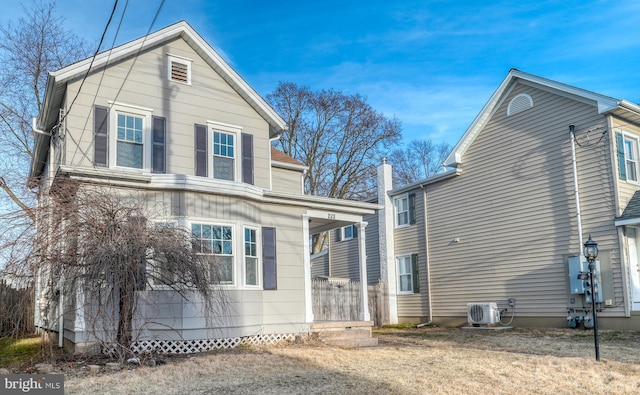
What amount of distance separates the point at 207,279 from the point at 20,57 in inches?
668

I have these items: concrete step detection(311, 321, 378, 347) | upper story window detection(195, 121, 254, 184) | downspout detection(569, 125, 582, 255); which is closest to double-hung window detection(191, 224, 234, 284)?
upper story window detection(195, 121, 254, 184)

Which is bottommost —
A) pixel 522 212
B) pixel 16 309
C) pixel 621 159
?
pixel 16 309

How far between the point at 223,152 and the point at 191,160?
Result: 0.96 m

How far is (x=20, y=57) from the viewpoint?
2183 centimetres

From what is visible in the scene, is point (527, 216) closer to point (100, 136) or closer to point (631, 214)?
point (631, 214)

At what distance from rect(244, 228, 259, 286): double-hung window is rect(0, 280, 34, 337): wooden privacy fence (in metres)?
4.69

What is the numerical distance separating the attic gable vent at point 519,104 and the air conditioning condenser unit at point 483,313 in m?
6.22

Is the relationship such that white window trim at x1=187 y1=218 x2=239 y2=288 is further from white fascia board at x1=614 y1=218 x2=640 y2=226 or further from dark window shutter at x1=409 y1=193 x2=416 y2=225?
dark window shutter at x1=409 y1=193 x2=416 y2=225

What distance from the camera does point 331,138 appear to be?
32.5m

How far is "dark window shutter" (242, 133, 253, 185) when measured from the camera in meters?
14.1

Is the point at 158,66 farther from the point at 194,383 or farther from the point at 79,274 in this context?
the point at 194,383

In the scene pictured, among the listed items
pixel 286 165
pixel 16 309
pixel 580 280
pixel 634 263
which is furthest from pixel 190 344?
pixel 634 263

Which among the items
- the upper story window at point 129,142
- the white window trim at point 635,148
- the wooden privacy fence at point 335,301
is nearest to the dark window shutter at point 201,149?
the upper story window at point 129,142

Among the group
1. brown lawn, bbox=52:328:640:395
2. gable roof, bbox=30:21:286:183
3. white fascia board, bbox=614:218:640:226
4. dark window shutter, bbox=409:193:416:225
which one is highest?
gable roof, bbox=30:21:286:183
